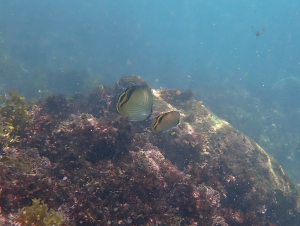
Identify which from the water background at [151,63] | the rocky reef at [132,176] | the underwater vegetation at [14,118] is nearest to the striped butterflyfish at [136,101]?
the rocky reef at [132,176]

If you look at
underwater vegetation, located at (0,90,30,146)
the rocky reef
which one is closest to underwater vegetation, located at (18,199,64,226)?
the rocky reef

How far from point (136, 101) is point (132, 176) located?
167cm

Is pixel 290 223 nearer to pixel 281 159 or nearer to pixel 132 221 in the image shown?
pixel 132 221

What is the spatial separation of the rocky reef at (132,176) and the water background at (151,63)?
13.5m

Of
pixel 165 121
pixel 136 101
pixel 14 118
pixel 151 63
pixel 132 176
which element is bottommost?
pixel 132 176

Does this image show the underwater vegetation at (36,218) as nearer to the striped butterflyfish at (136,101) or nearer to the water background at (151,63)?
the striped butterflyfish at (136,101)

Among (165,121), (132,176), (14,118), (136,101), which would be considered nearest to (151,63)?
(14,118)

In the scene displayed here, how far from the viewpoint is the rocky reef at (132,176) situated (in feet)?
8.31

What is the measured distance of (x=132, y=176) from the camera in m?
3.26

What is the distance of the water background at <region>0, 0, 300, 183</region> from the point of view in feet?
66.5

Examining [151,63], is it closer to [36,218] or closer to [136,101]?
[136,101]

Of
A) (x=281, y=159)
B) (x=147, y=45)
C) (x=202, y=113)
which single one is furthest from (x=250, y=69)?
(x=202, y=113)

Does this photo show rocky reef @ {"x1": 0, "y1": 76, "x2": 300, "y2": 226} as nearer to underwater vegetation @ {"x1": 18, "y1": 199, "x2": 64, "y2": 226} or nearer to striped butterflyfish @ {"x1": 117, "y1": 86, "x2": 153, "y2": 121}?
underwater vegetation @ {"x1": 18, "y1": 199, "x2": 64, "y2": 226}

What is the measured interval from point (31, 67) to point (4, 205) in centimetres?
2658
